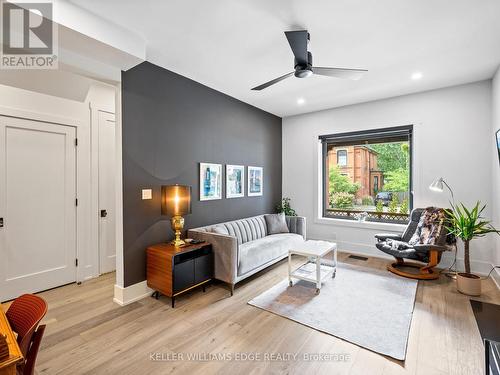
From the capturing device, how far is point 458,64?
3.28 meters

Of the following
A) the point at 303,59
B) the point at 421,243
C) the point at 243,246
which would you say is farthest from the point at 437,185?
the point at 243,246

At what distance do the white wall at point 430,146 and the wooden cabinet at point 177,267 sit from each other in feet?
9.90

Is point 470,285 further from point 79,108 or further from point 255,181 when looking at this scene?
point 79,108

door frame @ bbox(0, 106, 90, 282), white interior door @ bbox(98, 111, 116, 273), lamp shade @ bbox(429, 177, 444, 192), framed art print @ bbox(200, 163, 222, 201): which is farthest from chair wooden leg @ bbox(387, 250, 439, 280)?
door frame @ bbox(0, 106, 90, 282)

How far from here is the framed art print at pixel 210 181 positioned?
3936mm

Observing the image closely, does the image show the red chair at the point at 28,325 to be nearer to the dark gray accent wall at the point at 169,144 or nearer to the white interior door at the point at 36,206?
the dark gray accent wall at the point at 169,144

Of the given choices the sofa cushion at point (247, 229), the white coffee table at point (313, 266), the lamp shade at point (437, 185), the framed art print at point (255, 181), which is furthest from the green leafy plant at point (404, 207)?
the framed art print at point (255, 181)

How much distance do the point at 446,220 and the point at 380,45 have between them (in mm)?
2688

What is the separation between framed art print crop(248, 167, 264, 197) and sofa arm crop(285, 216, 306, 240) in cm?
91

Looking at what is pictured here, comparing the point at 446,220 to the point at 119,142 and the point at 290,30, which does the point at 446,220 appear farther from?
the point at 119,142

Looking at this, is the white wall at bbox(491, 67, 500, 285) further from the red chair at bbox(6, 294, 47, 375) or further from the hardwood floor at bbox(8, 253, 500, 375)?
the red chair at bbox(6, 294, 47, 375)

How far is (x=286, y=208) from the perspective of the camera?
561 cm

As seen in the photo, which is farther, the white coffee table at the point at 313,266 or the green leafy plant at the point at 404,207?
the green leafy plant at the point at 404,207

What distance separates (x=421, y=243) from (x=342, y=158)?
2.27 m
